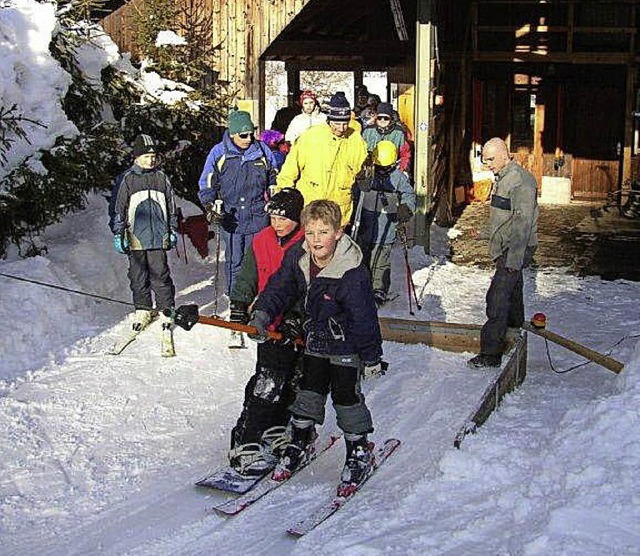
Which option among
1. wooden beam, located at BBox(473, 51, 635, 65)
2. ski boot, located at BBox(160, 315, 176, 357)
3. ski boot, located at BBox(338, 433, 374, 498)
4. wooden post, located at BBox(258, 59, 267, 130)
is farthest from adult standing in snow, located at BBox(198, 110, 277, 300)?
wooden beam, located at BBox(473, 51, 635, 65)

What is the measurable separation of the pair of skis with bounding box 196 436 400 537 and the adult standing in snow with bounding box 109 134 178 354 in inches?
105

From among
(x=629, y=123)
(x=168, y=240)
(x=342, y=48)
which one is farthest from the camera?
(x=629, y=123)

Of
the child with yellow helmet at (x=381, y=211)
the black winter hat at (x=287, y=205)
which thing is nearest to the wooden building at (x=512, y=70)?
the child with yellow helmet at (x=381, y=211)

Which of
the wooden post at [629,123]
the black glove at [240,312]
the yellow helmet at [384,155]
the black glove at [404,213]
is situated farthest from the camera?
the wooden post at [629,123]

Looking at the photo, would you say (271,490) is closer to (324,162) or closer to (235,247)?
(235,247)

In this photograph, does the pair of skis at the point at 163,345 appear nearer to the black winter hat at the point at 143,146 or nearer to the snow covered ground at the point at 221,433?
the snow covered ground at the point at 221,433

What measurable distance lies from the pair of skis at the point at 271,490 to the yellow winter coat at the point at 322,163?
297cm

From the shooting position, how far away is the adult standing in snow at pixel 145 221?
7.52 m

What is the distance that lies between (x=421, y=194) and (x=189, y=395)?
6.07m

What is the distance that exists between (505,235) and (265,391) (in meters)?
2.57

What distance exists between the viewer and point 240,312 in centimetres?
554

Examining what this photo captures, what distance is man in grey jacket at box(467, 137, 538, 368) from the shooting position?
6898mm

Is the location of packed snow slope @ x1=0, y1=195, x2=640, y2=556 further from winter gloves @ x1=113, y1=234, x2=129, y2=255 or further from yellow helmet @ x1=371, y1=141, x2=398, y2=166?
yellow helmet @ x1=371, y1=141, x2=398, y2=166

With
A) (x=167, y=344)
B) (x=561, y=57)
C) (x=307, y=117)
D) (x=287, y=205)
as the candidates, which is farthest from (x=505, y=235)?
(x=561, y=57)
